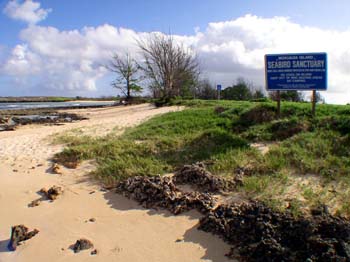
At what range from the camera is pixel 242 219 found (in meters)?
4.54

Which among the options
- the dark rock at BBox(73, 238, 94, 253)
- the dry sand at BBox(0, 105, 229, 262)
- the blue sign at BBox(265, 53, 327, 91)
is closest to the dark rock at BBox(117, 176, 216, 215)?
the dry sand at BBox(0, 105, 229, 262)

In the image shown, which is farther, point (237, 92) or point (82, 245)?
point (237, 92)

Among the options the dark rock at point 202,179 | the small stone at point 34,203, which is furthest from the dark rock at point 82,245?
the dark rock at point 202,179

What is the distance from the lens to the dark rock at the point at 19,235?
4.69m

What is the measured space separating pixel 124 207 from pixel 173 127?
569 centimetres

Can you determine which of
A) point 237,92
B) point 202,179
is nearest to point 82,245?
point 202,179

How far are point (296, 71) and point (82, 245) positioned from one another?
732cm

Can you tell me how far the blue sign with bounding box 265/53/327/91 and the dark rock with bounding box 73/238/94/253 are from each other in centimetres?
697

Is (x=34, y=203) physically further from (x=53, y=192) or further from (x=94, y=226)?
(x=94, y=226)

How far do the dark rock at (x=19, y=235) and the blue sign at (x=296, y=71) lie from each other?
720 centimetres

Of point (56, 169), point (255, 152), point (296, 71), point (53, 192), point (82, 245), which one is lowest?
point (82, 245)

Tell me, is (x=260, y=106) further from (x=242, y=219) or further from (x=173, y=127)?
(x=242, y=219)

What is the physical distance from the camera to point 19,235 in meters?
4.80

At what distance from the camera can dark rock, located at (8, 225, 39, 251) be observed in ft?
15.4
